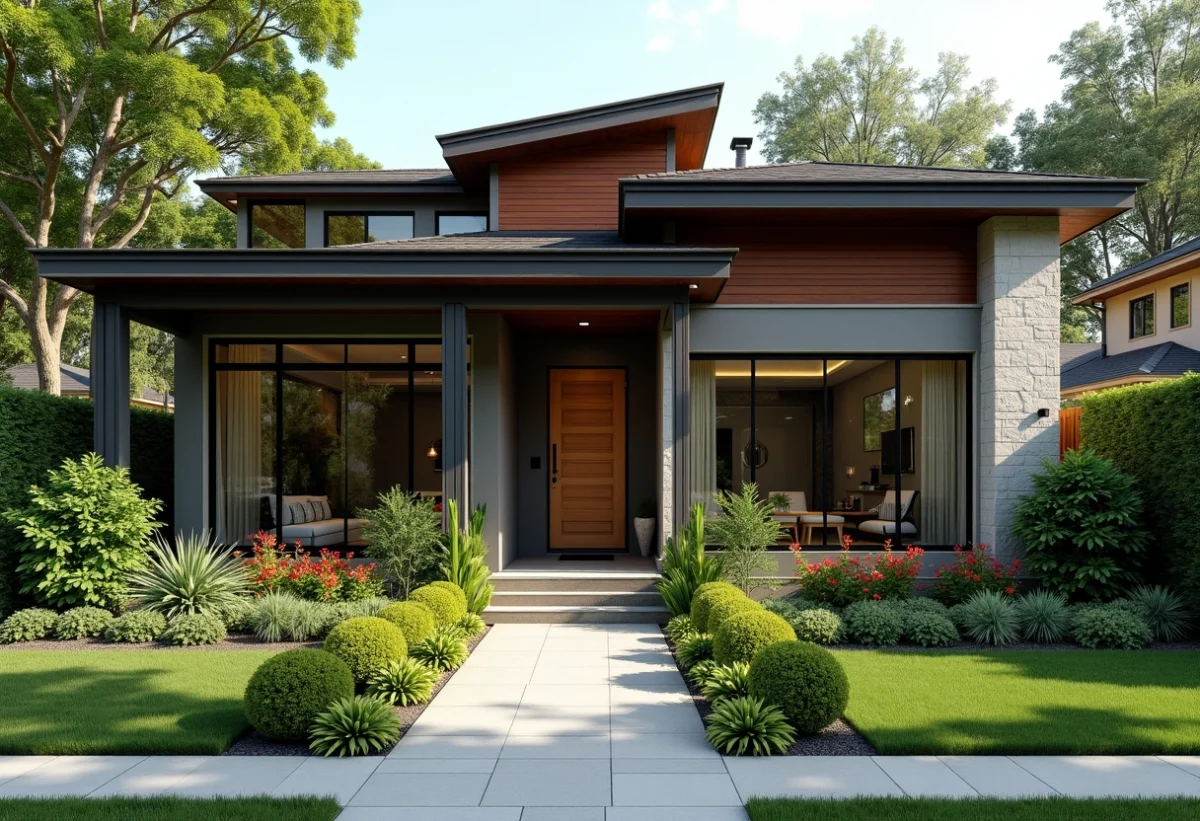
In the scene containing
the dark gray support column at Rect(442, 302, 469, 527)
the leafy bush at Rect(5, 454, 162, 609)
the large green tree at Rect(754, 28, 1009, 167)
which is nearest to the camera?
the leafy bush at Rect(5, 454, 162, 609)

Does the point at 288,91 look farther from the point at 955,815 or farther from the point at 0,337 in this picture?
the point at 955,815

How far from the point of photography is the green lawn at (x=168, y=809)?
12.5 feet

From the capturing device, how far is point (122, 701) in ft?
19.0

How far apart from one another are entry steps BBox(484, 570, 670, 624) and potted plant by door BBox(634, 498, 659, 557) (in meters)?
1.58

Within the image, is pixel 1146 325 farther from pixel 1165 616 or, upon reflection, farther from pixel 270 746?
pixel 270 746

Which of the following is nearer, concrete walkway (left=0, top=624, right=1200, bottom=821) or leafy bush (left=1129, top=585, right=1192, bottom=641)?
concrete walkway (left=0, top=624, right=1200, bottom=821)

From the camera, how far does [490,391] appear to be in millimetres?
10156

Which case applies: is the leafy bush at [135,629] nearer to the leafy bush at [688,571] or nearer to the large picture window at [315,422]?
the large picture window at [315,422]

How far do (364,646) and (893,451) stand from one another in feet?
22.4

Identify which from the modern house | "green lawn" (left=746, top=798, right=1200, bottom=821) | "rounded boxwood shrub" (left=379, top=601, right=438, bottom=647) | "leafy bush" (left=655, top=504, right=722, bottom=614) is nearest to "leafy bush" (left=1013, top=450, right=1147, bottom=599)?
the modern house

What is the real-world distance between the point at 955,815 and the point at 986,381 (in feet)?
22.3

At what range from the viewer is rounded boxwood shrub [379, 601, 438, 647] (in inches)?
261

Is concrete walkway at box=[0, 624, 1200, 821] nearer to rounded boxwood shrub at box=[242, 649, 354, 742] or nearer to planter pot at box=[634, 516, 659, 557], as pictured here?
rounded boxwood shrub at box=[242, 649, 354, 742]

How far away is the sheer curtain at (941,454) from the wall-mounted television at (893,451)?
0.12m
